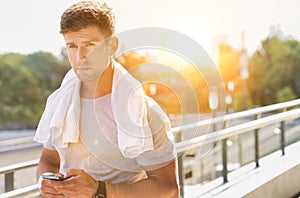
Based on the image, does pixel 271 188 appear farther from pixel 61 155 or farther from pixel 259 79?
pixel 259 79

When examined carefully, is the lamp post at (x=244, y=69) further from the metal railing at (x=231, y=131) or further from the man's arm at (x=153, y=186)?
the man's arm at (x=153, y=186)

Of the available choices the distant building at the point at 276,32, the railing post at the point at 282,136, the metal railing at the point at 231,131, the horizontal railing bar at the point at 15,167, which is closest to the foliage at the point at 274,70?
the distant building at the point at 276,32

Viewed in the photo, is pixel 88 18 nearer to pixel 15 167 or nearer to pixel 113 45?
pixel 113 45

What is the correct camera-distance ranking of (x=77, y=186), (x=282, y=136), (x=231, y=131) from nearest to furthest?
(x=77, y=186), (x=231, y=131), (x=282, y=136)

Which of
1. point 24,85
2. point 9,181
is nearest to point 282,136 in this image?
point 24,85

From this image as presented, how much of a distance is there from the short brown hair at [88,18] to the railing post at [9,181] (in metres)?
0.94

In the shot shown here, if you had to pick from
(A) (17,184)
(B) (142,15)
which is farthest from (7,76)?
(B) (142,15)

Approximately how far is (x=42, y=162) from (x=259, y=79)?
591 centimetres

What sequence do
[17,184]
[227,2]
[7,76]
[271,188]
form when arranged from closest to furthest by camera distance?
[17,184], [7,76], [271,188], [227,2]

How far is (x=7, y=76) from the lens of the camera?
6.41 feet

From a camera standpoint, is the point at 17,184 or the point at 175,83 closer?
the point at 175,83

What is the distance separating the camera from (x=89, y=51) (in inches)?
33.6

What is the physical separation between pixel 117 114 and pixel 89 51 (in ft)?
0.39

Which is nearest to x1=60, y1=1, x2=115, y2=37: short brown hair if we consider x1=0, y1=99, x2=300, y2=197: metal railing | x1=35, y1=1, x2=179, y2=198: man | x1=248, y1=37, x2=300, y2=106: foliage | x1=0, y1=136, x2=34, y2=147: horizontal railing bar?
x1=35, y1=1, x2=179, y2=198: man
